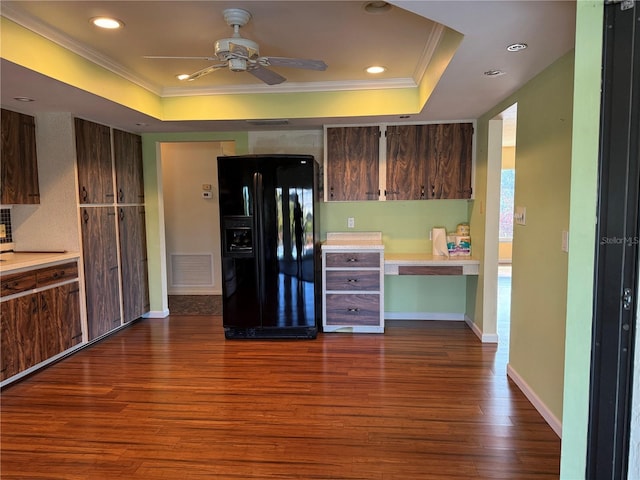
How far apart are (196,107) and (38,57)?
5.22ft

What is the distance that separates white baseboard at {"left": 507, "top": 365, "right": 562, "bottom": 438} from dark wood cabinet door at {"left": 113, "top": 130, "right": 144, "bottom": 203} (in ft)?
13.6

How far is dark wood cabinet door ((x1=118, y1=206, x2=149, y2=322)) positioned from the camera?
448 centimetres

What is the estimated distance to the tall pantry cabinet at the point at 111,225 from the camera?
389cm

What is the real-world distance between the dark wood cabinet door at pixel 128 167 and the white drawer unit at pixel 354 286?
231 centimetres

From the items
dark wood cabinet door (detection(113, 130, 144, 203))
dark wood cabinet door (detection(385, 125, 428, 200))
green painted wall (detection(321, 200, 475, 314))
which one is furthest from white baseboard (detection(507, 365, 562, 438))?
dark wood cabinet door (detection(113, 130, 144, 203))

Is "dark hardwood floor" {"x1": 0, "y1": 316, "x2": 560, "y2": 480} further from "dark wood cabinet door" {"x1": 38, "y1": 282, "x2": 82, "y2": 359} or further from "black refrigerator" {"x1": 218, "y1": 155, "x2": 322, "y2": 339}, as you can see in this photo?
"black refrigerator" {"x1": 218, "y1": 155, "x2": 322, "y2": 339}

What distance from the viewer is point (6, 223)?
12.4ft

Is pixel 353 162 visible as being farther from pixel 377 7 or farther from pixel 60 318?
pixel 60 318

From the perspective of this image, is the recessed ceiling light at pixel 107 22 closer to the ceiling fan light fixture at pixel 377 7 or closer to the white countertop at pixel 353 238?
the ceiling fan light fixture at pixel 377 7

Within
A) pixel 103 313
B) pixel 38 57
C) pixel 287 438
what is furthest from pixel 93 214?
pixel 287 438

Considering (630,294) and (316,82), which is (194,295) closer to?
(316,82)

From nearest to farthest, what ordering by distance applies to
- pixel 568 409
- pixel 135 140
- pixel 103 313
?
1. pixel 568 409
2. pixel 103 313
3. pixel 135 140

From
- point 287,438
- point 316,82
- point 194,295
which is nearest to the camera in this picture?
point 287,438

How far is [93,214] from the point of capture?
157 inches
